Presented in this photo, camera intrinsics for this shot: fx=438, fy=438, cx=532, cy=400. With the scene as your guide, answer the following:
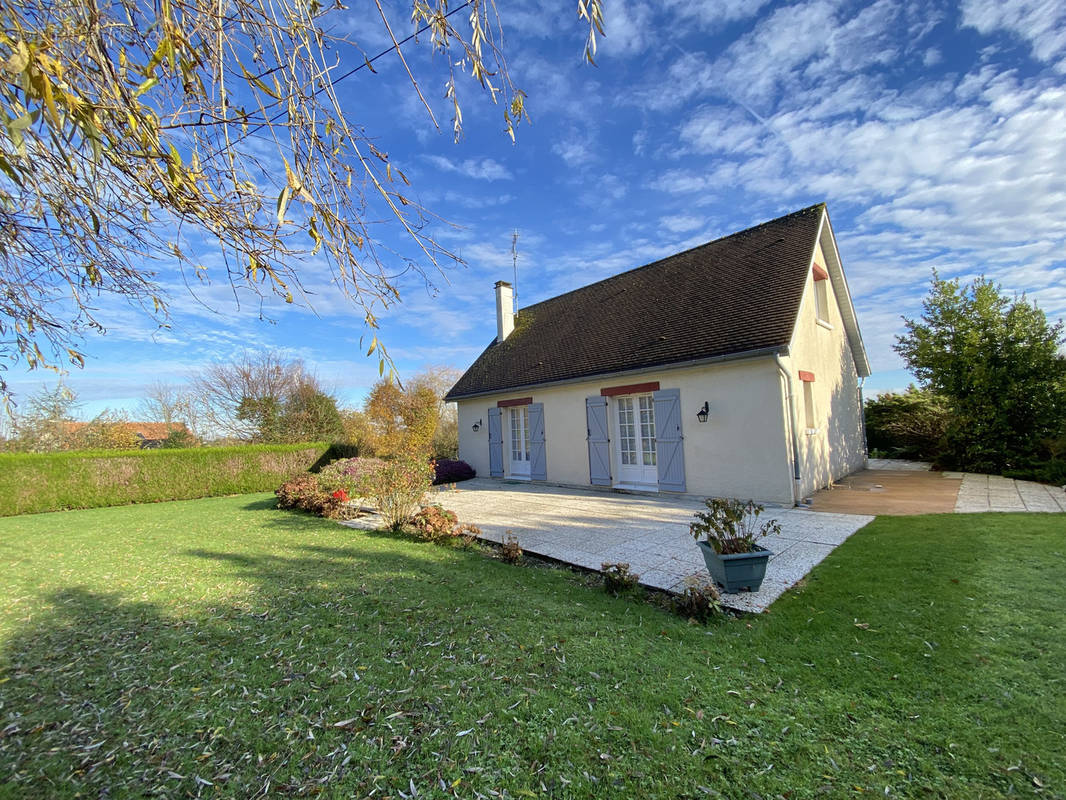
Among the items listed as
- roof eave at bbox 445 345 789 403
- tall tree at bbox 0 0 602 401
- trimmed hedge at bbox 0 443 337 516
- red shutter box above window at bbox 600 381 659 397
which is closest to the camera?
tall tree at bbox 0 0 602 401

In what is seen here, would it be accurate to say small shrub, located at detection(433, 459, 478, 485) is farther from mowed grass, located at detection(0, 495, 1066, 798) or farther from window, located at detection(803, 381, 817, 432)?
window, located at detection(803, 381, 817, 432)

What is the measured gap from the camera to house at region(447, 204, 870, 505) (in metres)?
8.38

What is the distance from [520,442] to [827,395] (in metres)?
8.28

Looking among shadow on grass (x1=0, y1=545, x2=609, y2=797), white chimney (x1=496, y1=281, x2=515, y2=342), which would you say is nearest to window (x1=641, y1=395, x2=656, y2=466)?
shadow on grass (x1=0, y1=545, x2=609, y2=797)

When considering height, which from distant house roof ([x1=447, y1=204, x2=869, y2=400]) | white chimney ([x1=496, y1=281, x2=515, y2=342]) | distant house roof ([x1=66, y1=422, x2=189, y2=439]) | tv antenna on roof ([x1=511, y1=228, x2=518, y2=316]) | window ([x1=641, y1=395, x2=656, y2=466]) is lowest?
window ([x1=641, y1=395, x2=656, y2=466])

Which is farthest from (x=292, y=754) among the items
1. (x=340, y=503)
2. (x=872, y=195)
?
(x=872, y=195)

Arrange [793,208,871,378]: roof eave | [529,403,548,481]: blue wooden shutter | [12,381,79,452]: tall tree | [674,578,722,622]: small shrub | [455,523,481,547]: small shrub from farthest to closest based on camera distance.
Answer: [12,381,79,452]: tall tree, [529,403,548,481]: blue wooden shutter, [793,208,871,378]: roof eave, [455,523,481,547]: small shrub, [674,578,722,622]: small shrub

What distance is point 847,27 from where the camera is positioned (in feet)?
19.2

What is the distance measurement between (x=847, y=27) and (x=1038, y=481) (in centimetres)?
1034

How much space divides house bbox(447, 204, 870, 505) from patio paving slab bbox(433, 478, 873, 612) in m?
0.97

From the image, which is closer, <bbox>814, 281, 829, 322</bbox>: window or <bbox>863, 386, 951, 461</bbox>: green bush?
<bbox>814, 281, 829, 322</bbox>: window

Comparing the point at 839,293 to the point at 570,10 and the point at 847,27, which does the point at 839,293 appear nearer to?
the point at 847,27

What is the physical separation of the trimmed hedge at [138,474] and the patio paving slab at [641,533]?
8.21 meters

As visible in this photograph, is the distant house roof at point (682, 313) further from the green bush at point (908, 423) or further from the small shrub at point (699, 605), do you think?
the small shrub at point (699, 605)
